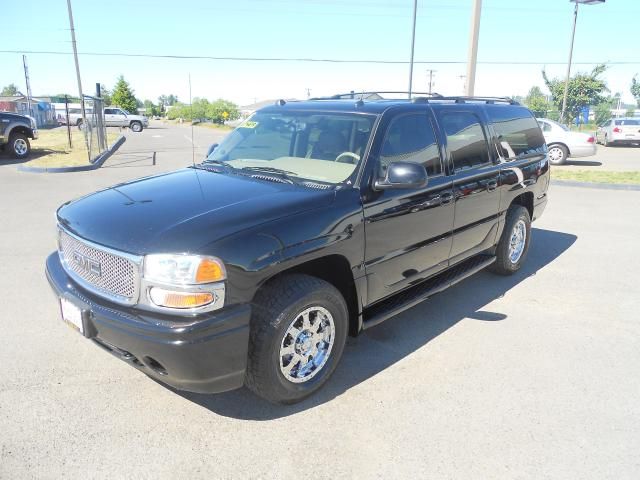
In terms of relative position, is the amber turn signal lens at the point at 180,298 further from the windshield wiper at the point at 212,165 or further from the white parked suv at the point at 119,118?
the white parked suv at the point at 119,118

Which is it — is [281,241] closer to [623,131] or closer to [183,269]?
[183,269]

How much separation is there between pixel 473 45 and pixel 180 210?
11.8 meters

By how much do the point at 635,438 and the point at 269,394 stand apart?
85.0 inches

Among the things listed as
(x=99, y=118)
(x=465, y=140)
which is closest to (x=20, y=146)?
(x=99, y=118)

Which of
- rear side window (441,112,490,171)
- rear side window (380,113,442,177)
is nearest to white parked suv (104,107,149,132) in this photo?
rear side window (441,112,490,171)

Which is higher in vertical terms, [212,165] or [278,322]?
[212,165]

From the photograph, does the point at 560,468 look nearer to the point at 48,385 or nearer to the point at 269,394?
the point at 269,394

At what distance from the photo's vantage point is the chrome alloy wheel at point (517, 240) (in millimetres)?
5496

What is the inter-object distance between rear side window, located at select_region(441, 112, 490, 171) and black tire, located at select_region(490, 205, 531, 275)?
900 millimetres

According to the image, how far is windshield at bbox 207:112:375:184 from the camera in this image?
3604 millimetres

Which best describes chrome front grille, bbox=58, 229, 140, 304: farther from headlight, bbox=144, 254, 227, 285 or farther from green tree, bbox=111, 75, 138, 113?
green tree, bbox=111, 75, 138, 113

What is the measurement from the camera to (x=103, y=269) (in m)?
2.85

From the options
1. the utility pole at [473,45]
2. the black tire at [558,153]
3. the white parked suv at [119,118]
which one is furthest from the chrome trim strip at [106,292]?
the white parked suv at [119,118]

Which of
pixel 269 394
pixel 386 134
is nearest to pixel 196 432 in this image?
pixel 269 394
